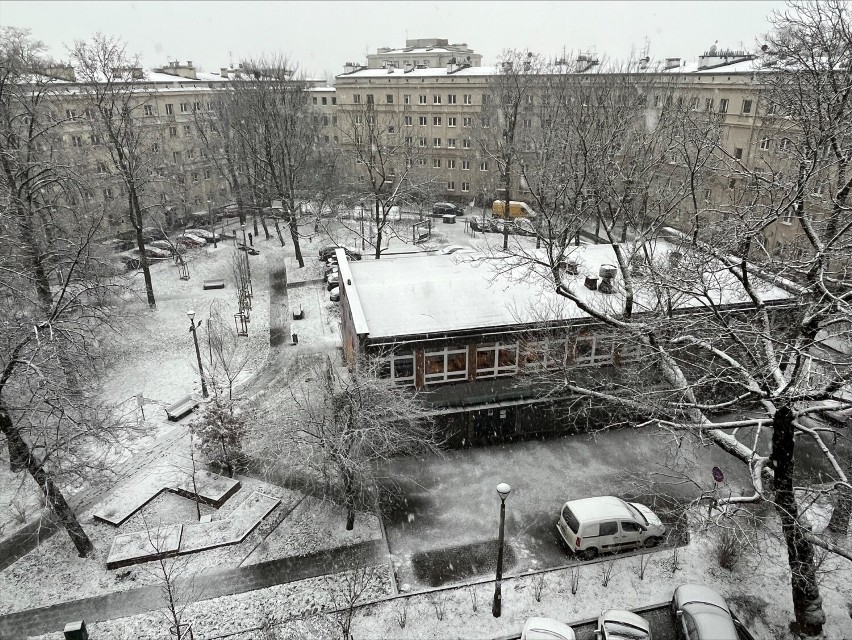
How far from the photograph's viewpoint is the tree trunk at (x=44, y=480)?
40.7 feet

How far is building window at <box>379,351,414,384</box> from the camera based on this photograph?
57.2 feet

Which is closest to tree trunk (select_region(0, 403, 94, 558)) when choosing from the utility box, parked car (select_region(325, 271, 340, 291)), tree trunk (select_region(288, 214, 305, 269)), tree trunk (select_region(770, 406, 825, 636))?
the utility box

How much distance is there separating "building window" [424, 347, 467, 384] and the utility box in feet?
35.4

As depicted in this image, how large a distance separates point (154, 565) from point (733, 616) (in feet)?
44.4

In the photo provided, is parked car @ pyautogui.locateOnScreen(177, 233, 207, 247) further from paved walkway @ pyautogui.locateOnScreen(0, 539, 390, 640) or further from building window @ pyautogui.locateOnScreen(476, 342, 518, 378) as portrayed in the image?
paved walkway @ pyautogui.locateOnScreen(0, 539, 390, 640)

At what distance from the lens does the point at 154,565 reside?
43.5ft

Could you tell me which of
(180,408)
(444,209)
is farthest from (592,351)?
(444,209)

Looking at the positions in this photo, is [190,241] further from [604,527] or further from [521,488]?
[604,527]

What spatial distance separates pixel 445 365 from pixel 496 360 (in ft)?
5.76

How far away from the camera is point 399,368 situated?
58.0ft

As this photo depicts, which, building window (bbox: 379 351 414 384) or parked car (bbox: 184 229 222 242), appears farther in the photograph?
parked car (bbox: 184 229 222 242)

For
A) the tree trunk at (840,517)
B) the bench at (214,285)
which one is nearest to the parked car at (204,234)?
the bench at (214,285)

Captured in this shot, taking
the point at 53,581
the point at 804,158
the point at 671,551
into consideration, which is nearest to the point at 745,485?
the point at 671,551

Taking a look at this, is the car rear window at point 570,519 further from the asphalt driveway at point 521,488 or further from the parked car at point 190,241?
the parked car at point 190,241
